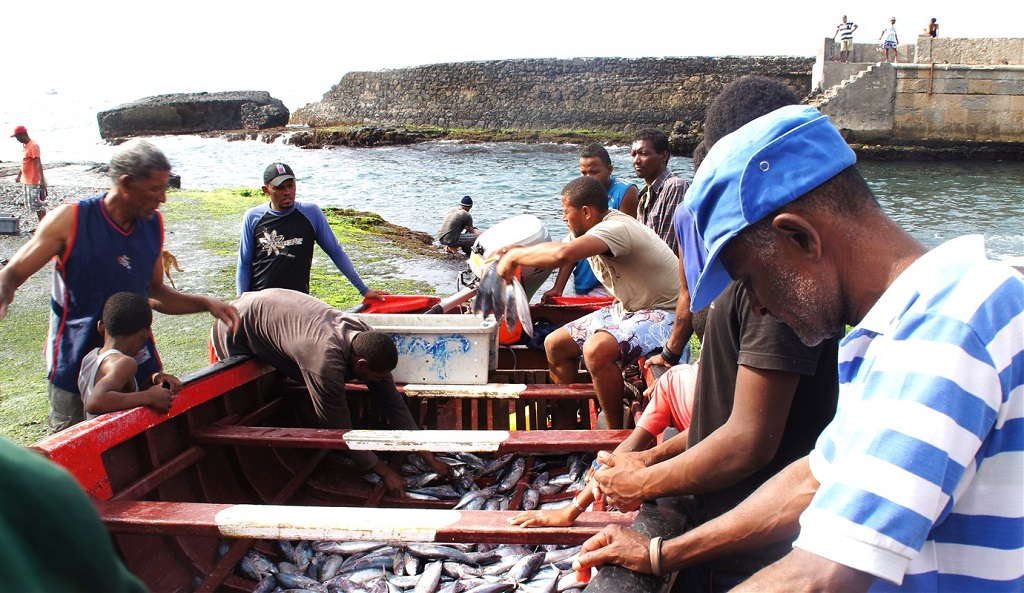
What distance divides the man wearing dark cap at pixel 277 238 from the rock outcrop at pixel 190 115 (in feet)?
207

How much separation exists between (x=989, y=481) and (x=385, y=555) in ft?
10.9

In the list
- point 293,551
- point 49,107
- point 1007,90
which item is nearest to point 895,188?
point 1007,90

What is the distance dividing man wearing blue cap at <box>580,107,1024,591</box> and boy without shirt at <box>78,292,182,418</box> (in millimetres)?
3637

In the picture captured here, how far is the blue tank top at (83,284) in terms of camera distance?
425 cm

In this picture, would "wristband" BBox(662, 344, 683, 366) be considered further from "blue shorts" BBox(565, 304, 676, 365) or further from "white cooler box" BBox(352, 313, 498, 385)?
"white cooler box" BBox(352, 313, 498, 385)

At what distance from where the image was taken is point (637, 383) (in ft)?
16.3

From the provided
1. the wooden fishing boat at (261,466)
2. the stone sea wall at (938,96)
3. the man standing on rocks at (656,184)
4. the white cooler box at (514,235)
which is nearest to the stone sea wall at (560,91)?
the stone sea wall at (938,96)

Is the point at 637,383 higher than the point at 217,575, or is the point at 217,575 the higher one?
the point at 637,383

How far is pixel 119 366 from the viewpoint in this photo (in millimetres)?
4105

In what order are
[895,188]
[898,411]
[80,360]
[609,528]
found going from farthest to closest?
1. [895,188]
2. [80,360]
3. [609,528]
4. [898,411]

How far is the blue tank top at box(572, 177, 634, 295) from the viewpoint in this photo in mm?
7266

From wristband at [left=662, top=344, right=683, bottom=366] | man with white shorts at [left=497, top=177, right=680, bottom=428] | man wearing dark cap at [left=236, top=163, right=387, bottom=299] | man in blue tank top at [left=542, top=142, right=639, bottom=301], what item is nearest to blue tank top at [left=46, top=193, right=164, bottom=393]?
man wearing dark cap at [left=236, top=163, right=387, bottom=299]

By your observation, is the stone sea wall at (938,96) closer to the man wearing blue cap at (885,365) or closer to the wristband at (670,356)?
the wristband at (670,356)

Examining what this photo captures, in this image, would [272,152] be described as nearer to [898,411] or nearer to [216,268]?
[216,268]
